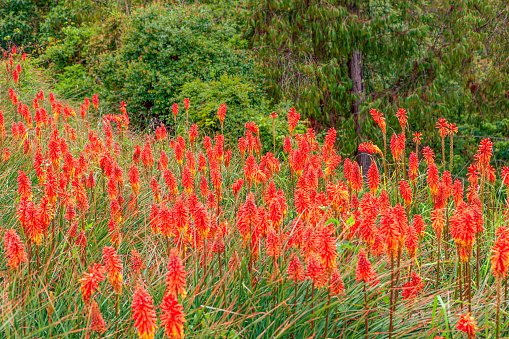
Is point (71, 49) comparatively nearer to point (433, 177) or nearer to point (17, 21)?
point (17, 21)

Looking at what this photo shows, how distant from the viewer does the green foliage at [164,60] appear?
10312 mm

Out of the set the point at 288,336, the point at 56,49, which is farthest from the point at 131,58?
the point at 288,336

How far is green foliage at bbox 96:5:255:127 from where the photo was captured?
10.3m

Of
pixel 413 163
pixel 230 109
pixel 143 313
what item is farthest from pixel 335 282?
pixel 230 109

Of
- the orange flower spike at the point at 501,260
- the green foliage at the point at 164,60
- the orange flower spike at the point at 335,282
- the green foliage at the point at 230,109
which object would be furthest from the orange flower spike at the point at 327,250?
the green foliage at the point at 164,60

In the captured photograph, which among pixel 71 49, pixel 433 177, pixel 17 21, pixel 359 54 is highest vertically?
pixel 433 177

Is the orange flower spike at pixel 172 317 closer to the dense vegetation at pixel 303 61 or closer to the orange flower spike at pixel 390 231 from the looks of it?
the orange flower spike at pixel 390 231

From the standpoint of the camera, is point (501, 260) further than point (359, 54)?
No

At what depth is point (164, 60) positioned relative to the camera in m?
10.5

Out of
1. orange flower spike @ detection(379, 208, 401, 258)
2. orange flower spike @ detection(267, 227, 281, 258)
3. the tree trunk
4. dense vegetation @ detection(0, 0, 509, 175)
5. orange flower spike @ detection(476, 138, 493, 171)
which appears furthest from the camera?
the tree trunk

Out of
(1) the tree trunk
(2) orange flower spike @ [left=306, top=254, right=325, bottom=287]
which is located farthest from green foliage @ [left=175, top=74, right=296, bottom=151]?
(2) orange flower spike @ [left=306, top=254, right=325, bottom=287]

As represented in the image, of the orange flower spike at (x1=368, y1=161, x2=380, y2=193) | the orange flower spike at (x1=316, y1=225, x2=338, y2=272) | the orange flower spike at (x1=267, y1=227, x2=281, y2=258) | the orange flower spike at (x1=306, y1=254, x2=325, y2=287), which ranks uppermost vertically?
the orange flower spike at (x1=316, y1=225, x2=338, y2=272)

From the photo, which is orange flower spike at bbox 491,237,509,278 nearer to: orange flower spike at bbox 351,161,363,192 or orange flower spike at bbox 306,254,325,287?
orange flower spike at bbox 306,254,325,287

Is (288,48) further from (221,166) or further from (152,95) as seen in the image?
(221,166)
